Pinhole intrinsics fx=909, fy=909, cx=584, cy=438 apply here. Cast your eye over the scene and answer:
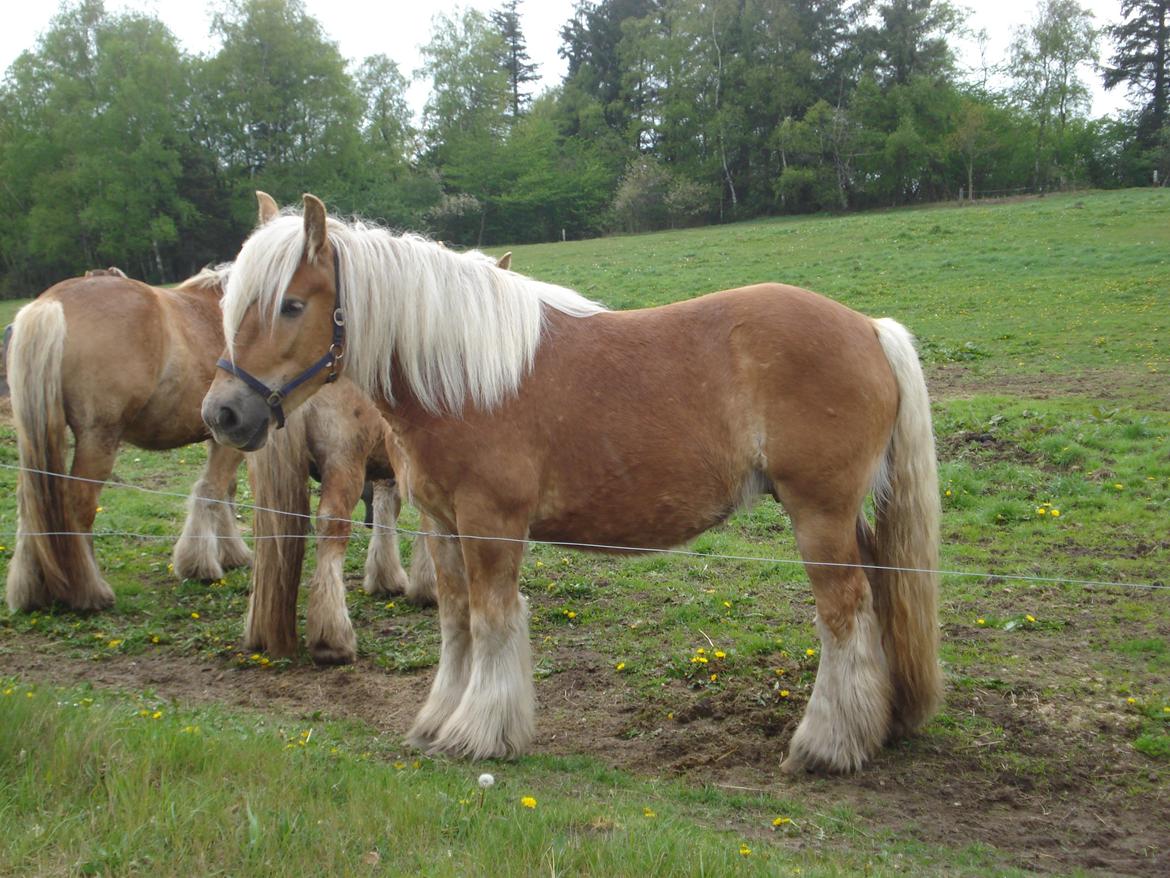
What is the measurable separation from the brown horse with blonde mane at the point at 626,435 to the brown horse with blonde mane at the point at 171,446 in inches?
27.8

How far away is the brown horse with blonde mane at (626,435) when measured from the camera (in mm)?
3906

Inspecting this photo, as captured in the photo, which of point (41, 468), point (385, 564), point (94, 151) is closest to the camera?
point (41, 468)

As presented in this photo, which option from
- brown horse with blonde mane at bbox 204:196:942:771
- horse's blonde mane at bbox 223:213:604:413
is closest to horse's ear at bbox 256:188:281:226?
horse's blonde mane at bbox 223:213:604:413

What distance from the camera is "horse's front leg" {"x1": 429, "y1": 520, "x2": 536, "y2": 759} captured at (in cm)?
394

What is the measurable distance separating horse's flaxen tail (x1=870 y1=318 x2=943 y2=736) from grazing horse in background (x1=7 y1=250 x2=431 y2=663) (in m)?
3.06

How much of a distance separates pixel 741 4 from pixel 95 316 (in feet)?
163

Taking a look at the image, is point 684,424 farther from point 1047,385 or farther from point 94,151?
point 94,151

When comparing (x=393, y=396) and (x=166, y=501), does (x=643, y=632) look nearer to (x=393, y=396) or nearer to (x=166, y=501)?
(x=393, y=396)

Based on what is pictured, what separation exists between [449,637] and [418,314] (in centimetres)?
153

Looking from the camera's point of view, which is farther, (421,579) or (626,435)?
(421,579)

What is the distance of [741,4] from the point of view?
161ft

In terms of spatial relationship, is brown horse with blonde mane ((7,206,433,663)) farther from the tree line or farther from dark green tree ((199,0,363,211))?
dark green tree ((199,0,363,211))

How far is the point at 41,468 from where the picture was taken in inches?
233

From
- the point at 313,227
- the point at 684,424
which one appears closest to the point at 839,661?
the point at 684,424
